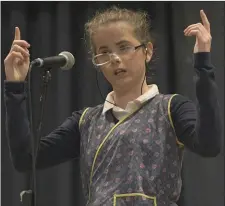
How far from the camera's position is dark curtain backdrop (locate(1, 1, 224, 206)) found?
2.24m

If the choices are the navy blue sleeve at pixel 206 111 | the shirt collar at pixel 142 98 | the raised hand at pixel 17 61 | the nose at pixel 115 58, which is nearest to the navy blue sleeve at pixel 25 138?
the raised hand at pixel 17 61

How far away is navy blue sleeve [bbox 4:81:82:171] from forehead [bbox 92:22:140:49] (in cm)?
25

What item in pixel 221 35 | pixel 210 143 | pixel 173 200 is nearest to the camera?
pixel 210 143

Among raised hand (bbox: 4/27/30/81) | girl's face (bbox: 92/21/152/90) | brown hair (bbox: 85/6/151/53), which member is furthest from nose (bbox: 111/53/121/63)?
raised hand (bbox: 4/27/30/81)

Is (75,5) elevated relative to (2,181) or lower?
elevated

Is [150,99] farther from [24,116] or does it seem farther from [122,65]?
[24,116]

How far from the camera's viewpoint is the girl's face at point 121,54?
46.2 inches

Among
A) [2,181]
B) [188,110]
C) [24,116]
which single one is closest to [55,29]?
[2,181]

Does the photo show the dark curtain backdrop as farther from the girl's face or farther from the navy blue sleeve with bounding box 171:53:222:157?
the navy blue sleeve with bounding box 171:53:222:157

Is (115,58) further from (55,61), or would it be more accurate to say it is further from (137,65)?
(55,61)

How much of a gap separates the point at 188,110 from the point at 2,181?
1526mm

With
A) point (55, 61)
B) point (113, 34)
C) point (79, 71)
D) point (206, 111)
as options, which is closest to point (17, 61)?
point (55, 61)

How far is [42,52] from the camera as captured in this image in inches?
93.1

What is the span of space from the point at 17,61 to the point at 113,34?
27 centimetres
